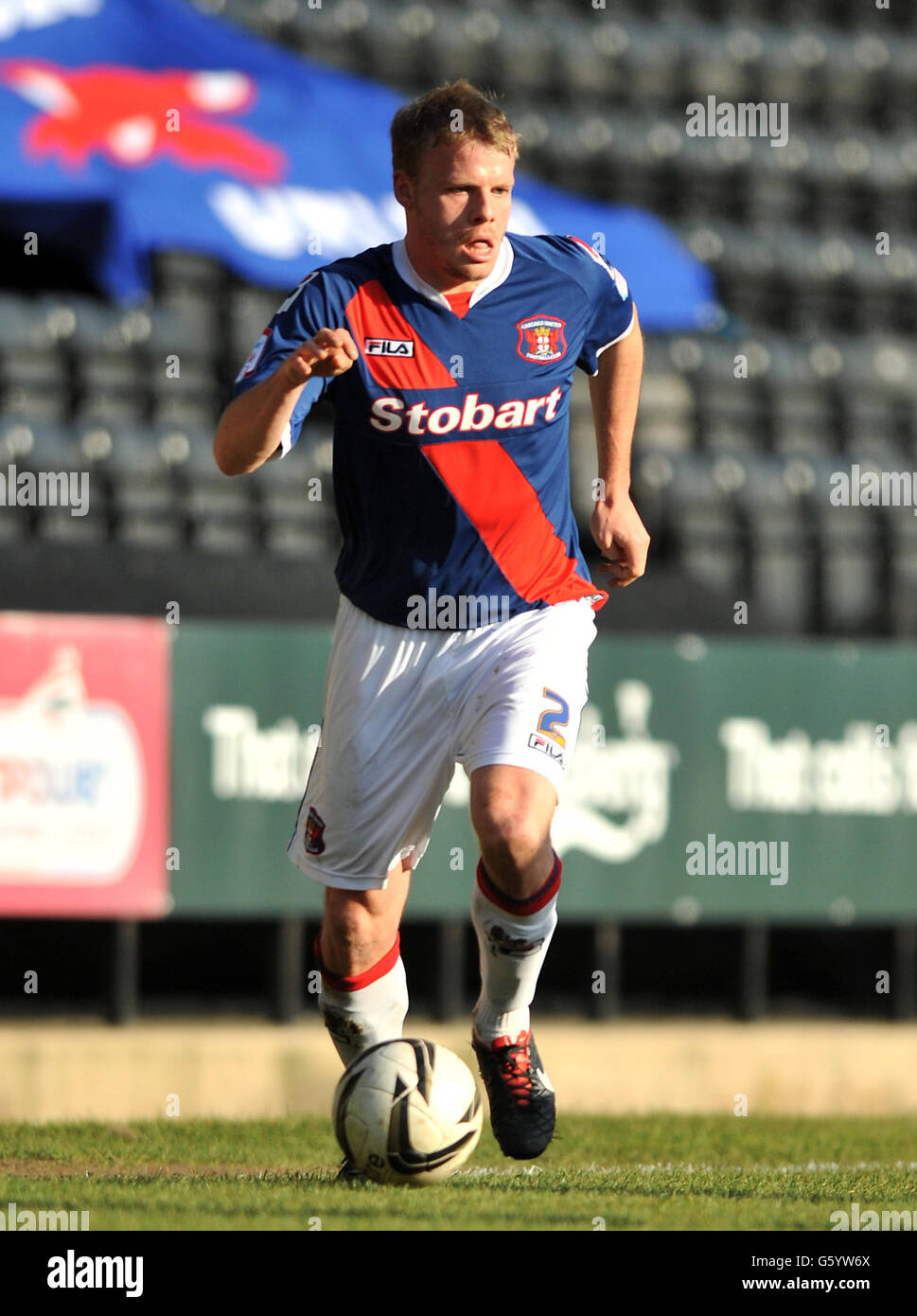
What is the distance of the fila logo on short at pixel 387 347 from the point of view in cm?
495

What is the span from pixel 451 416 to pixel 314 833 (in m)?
1.10

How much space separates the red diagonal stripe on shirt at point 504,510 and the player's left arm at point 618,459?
0.19 meters

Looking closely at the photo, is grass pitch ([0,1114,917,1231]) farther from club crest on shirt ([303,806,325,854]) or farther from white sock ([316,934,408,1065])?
club crest on shirt ([303,806,325,854])

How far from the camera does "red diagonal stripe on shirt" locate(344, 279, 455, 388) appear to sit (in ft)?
16.2

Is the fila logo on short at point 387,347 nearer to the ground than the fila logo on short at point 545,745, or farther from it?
farther from it

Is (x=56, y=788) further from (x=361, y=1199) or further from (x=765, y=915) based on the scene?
(x=361, y=1199)

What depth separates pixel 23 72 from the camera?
42.1 ft

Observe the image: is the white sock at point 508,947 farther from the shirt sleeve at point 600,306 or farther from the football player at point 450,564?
the shirt sleeve at point 600,306

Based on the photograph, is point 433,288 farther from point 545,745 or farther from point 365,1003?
point 365,1003

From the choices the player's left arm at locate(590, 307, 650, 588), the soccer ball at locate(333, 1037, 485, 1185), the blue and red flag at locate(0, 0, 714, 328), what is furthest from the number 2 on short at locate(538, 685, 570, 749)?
the blue and red flag at locate(0, 0, 714, 328)

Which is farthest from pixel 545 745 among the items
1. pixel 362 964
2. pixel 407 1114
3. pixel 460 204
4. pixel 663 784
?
pixel 663 784

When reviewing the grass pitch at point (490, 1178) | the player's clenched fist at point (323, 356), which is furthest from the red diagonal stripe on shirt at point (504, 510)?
the grass pitch at point (490, 1178)

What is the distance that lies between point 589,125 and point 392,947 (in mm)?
11350

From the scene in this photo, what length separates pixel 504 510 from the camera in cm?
502
